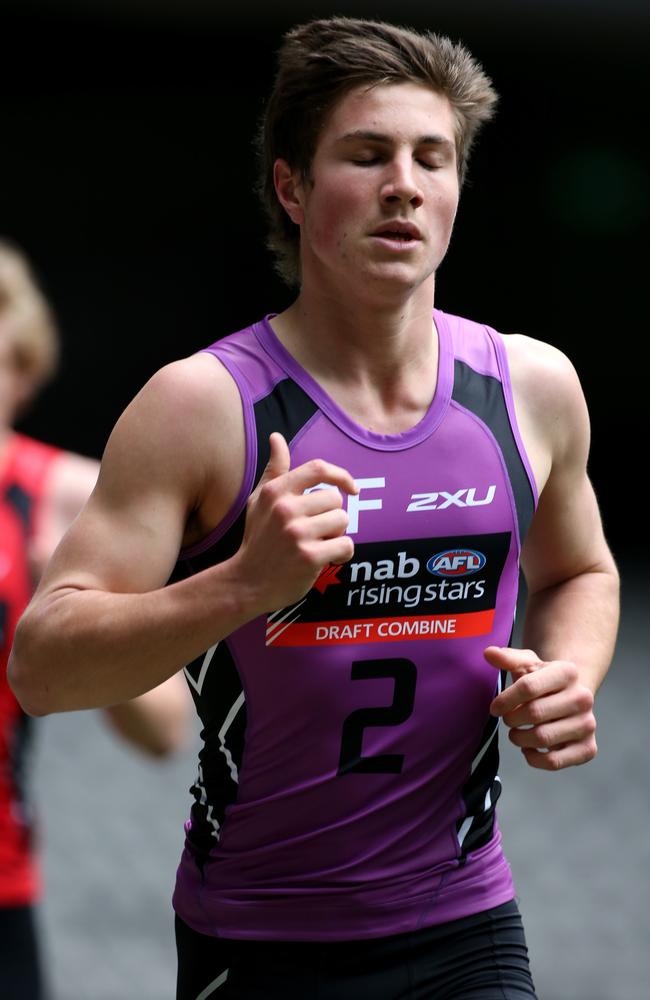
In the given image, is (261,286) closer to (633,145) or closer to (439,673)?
(633,145)

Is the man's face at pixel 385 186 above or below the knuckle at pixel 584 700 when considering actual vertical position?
above

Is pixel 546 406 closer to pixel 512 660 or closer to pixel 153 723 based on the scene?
pixel 512 660

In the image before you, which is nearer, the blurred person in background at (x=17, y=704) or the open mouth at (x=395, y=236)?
the open mouth at (x=395, y=236)

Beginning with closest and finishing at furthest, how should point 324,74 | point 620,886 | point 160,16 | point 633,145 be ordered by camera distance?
point 324,74, point 620,886, point 160,16, point 633,145

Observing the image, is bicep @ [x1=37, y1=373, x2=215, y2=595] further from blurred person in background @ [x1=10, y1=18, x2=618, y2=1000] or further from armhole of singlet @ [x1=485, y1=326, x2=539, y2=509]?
armhole of singlet @ [x1=485, y1=326, x2=539, y2=509]

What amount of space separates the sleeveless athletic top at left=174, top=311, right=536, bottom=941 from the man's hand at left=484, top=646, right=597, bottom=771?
0.44 ft

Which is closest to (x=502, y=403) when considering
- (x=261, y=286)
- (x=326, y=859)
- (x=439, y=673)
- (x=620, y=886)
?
(x=439, y=673)

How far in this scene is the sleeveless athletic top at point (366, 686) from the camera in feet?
8.20

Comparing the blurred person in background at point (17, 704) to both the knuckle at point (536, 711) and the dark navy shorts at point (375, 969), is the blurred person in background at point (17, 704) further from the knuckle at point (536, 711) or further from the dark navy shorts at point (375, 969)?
the knuckle at point (536, 711)

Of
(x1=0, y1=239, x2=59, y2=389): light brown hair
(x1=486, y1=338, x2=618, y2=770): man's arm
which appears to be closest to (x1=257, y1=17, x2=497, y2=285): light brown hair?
(x1=486, y1=338, x2=618, y2=770): man's arm

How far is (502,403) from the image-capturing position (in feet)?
8.65

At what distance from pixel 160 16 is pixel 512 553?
9420 mm

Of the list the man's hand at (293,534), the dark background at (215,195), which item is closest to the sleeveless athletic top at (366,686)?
the man's hand at (293,534)

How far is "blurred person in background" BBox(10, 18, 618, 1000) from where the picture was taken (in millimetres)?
2420
